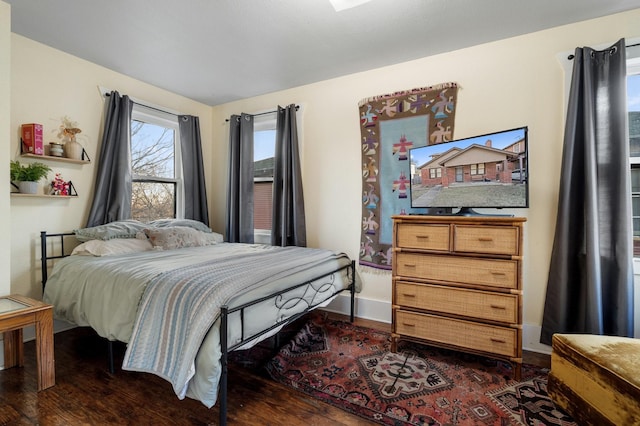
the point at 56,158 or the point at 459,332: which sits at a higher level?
the point at 56,158

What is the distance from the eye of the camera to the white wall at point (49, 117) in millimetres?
2477

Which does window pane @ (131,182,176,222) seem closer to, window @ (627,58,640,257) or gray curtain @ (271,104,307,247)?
gray curtain @ (271,104,307,247)

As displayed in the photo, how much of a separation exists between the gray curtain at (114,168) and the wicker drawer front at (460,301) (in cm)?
272

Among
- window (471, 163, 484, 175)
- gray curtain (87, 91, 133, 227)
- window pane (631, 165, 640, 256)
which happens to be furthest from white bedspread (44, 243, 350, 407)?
window pane (631, 165, 640, 256)

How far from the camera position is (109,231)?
267 centimetres

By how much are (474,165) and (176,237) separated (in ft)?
8.60

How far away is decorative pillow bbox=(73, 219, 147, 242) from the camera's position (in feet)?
8.61

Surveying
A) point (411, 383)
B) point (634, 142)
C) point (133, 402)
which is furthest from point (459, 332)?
point (133, 402)

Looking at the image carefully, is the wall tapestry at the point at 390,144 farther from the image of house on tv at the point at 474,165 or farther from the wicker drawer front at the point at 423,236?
the wicker drawer front at the point at 423,236

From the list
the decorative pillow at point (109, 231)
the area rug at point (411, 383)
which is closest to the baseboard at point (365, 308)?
the area rug at point (411, 383)

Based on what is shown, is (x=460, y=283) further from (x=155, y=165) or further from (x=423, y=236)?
(x=155, y=165)

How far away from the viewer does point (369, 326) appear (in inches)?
113

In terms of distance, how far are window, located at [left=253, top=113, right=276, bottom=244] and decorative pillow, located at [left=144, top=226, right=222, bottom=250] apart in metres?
0.74

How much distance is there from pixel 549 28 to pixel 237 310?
9.92 ft
